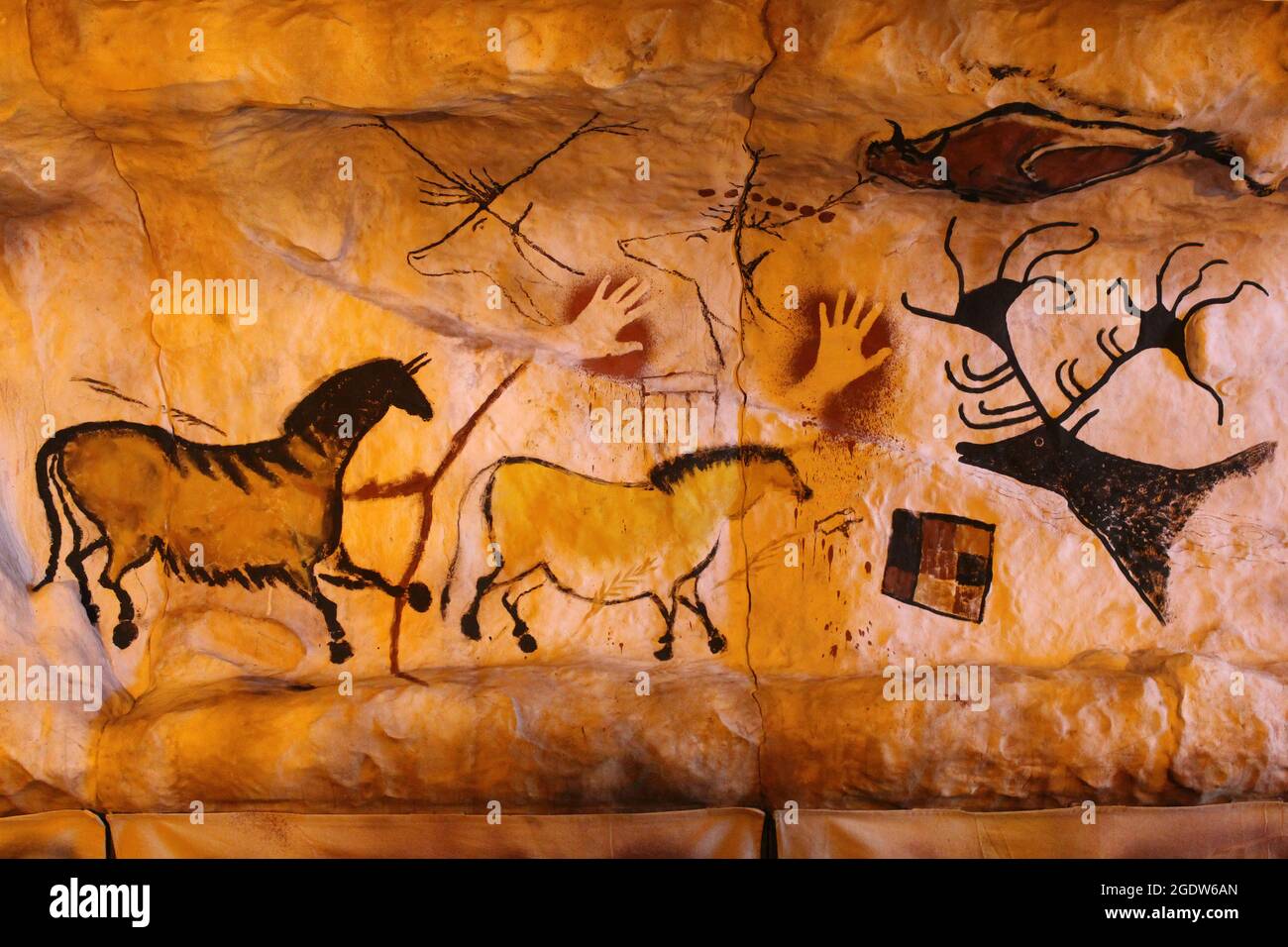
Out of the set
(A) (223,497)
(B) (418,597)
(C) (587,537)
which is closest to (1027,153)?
(C) (587,537)

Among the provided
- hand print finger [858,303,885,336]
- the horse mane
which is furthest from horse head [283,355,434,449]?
hand print finger [858,303,885,336]

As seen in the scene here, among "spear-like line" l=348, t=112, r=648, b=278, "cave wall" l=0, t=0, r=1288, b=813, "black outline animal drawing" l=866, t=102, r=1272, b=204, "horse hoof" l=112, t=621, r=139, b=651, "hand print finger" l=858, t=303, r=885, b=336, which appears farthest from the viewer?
"hand print finger" l=858, t=303, r=885, b=336

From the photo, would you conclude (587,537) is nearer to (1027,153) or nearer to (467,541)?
(467,541)

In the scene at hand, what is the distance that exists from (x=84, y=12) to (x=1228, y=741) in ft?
14.5

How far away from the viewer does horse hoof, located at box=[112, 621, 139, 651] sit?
395 cm

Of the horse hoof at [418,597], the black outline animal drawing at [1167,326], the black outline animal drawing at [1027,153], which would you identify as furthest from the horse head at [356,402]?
the black outline animal drawing at [1167,326]

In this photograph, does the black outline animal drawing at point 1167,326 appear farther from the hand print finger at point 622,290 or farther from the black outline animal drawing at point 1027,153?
the hand print finger at point 622,290

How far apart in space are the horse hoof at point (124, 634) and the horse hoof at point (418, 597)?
1.03m

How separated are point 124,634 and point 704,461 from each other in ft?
7.41

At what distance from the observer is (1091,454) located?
13.2ft

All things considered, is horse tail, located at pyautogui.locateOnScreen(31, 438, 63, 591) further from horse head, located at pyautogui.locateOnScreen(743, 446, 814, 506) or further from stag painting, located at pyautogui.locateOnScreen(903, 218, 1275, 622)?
stag painting, located at pyautogui.locateOnScreen(903, 218, 1275, 622)

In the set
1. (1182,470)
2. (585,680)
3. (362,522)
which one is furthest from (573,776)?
(1182,470)

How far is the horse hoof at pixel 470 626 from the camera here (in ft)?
13.0

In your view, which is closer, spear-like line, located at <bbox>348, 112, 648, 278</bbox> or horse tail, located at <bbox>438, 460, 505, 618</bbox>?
spear-like line, located at <bbox>348, 112, 648, 278</bbox>
